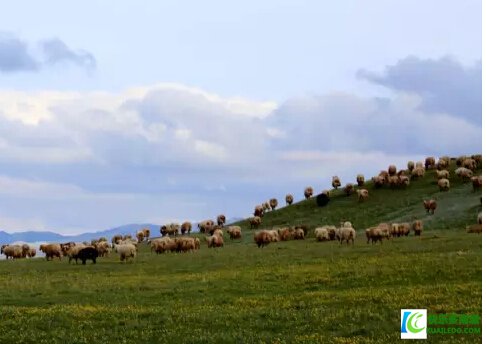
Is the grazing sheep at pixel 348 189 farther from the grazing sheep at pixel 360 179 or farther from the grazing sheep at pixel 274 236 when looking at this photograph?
the grazing sheep at pixel 274 236

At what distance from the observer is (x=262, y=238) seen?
68438 mm

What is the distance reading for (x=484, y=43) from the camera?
2202 centimetres

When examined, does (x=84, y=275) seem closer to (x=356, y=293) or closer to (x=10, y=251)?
(x=356, y=293)

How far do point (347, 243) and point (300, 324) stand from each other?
1495 inches

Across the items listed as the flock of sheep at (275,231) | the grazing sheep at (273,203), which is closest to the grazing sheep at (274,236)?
the flock of sheep at (275,231)

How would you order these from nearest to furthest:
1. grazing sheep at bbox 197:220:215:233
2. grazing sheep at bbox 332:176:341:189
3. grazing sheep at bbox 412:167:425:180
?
1. grazing sheep at bbox 197:220:215:233
2. grazing sheep at bbox 412:167:425:180
3. grazing sheep at bbox 332:176:341:189

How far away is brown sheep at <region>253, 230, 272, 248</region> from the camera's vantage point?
224 feet

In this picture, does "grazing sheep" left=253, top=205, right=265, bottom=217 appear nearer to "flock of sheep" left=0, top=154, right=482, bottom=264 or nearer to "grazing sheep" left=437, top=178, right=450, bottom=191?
"flock of sheep" left=0, top=154, right=482, bottom=264

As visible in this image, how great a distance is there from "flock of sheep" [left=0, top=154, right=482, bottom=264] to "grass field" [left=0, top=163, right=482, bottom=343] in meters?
2.99

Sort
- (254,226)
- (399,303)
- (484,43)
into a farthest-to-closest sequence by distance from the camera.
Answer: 1. (254,226)
2. (399,303)
3. (484,43)

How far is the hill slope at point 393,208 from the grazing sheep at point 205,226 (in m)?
5.59

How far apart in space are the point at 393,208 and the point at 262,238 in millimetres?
28899

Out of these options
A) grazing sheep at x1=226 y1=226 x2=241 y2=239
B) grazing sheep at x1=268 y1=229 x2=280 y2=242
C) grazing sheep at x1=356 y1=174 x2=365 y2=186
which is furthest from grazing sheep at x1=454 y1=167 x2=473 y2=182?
grazing sheep at x1=268 y1=229 x2=280 y2=242

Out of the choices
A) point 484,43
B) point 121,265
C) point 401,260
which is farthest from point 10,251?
point 484,43
